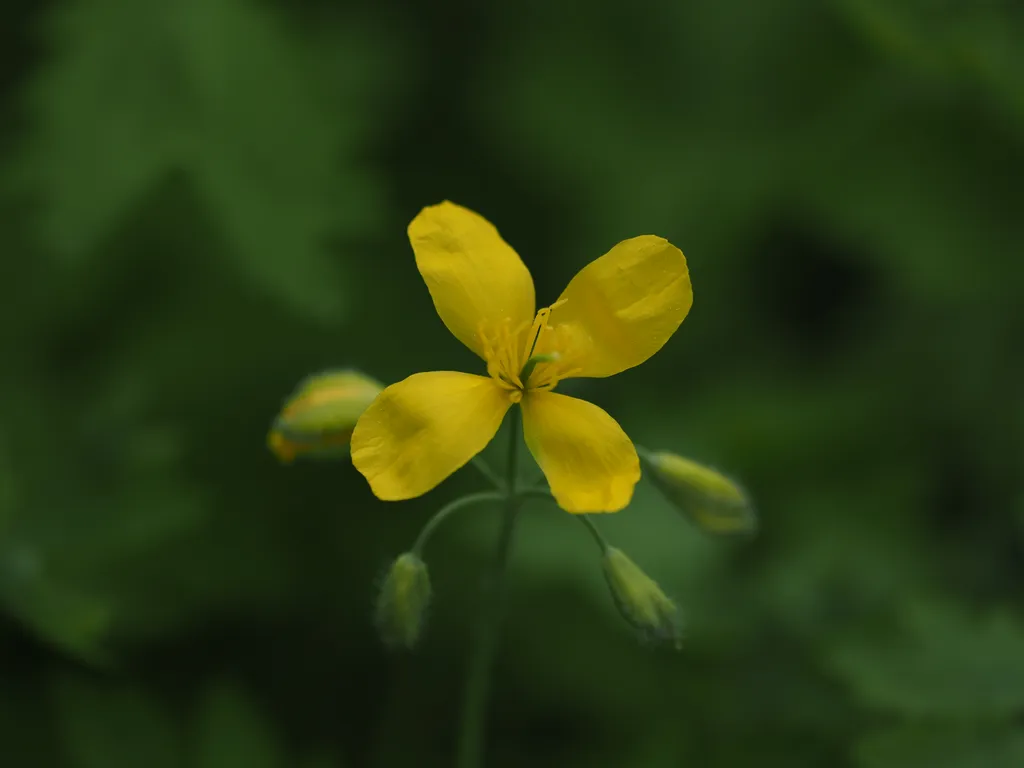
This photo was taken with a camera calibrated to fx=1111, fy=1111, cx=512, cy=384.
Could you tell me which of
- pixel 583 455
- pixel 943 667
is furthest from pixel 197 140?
pixel 943 667

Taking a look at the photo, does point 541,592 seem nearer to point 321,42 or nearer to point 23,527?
point 23,527

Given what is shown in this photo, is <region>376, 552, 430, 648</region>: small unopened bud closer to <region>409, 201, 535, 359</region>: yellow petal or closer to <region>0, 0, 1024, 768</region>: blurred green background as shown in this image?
<region>409, 201, 535, 359</region>: yellow petal

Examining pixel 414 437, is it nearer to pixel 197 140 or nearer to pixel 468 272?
pixel 468 272

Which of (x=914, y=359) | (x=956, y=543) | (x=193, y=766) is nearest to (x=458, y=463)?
(x=193, y=766)

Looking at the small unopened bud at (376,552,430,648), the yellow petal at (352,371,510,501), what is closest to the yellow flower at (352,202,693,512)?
the yellow petal at (352,371,510,501)

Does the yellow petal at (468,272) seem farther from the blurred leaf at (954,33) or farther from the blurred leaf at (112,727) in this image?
the blurred leaf at (954,33)
